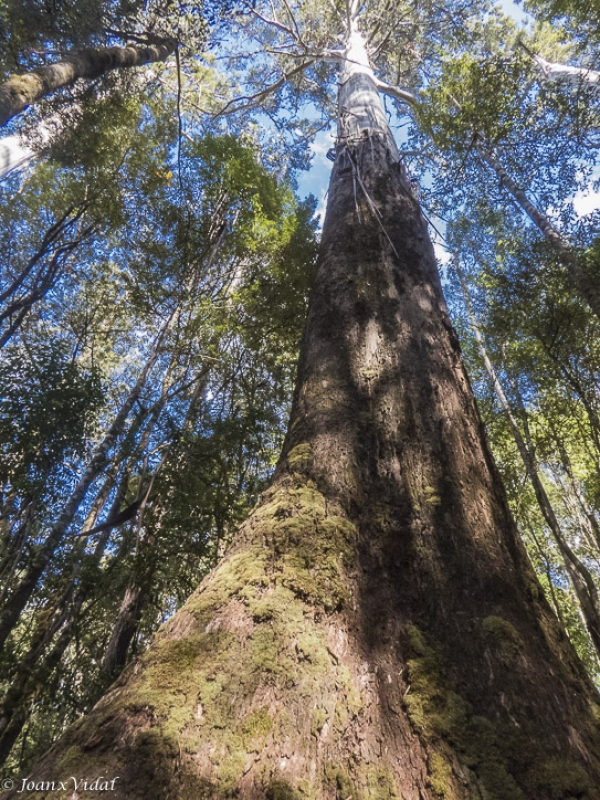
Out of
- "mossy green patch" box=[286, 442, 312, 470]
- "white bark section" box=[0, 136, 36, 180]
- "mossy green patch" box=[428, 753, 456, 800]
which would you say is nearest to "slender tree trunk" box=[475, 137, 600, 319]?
"mossy green patch" box=[286, 442, 312, 470]

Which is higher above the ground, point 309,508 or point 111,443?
point 111,443

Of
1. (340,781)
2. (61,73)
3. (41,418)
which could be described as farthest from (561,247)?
(41,418)

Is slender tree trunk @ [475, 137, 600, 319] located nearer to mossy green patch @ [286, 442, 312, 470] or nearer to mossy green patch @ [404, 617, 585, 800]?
mossy green patch @ [286, 442, 312, 470]

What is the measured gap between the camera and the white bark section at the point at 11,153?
4878 mm

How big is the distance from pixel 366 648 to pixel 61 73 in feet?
22.3

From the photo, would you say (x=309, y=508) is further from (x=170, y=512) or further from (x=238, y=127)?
(x=238, y=127)

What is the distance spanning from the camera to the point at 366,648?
1.07 meters

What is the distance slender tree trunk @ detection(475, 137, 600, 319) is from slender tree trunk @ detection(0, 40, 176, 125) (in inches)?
208

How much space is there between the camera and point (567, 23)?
35.2ft

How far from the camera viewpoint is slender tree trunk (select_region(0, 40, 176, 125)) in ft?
13.1

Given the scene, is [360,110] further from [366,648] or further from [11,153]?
[366,648]

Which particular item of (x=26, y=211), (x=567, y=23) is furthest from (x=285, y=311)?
(x=567, y=23)

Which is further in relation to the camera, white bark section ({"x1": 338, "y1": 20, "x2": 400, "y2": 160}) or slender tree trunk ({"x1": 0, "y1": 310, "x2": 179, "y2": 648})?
white bark section ({"x1": 338, "y1": 20, "x2": 400, "y2": 160})

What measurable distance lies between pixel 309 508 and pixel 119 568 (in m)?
2.91
